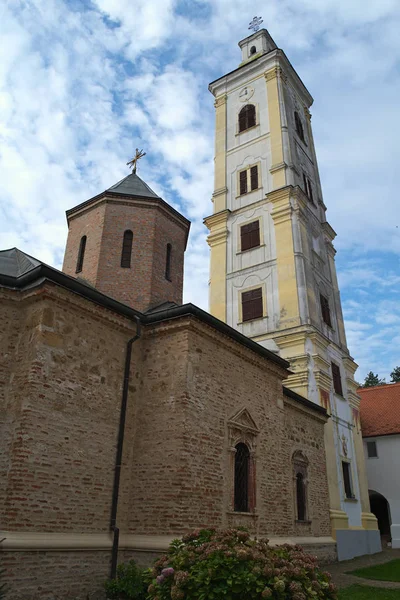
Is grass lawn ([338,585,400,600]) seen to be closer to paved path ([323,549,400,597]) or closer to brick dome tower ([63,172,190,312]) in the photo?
paved path ([323,549,400,597])

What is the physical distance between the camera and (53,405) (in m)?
9.34

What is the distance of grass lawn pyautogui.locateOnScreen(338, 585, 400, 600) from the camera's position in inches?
398

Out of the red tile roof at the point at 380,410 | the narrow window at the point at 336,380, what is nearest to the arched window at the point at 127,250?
the narrow window at the point at 336,380

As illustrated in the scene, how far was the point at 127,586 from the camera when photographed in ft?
29.6

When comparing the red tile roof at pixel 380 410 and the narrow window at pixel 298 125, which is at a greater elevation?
the narrow window at pixel 298 125

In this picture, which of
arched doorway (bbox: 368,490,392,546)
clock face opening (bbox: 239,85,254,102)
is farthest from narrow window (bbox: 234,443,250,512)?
clock face opening (bbox: 239,85,254,102)

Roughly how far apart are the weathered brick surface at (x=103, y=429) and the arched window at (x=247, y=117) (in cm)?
1791

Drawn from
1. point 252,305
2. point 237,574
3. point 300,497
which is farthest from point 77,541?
point 252,305

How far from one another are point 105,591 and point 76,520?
142cm

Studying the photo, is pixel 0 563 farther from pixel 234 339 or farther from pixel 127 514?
pixel 234 339

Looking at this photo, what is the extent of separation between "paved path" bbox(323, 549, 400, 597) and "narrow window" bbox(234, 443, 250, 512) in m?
3.01

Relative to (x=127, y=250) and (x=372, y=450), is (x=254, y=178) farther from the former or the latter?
(x=372, y=450)

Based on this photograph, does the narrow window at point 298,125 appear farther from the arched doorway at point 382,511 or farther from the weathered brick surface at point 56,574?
the weathered brick surface at point 56,574

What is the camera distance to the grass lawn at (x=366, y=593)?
398 inches
